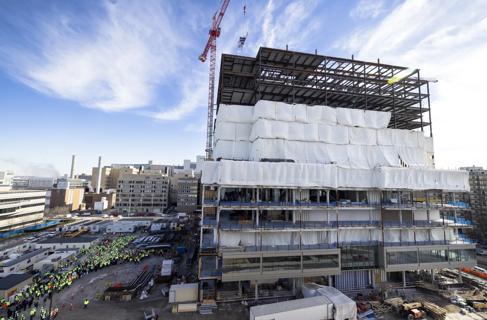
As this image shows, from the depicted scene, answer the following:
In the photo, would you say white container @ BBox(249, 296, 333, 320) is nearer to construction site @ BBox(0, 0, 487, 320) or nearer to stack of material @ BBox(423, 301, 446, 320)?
construction site @ BBox(0, 0, 487, 320)

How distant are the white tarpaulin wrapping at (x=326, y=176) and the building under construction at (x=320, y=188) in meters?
0.15

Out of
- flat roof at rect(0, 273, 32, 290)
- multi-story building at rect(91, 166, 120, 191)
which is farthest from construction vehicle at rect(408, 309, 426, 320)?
multi-story building at rect(91, 166, 120, 191)

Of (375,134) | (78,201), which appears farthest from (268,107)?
(78,201)

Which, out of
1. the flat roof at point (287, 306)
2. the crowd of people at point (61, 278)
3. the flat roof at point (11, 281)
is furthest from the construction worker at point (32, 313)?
the flat roof at point (287, 306)

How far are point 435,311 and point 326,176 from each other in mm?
19370

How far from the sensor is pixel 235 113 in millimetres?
41719

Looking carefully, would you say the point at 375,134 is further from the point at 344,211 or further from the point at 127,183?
the point at 127,183

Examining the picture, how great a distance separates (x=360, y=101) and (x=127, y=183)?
347ft

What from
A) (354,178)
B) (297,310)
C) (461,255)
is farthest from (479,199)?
(297,310)

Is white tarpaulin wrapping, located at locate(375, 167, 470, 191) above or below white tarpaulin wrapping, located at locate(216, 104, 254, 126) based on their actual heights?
below

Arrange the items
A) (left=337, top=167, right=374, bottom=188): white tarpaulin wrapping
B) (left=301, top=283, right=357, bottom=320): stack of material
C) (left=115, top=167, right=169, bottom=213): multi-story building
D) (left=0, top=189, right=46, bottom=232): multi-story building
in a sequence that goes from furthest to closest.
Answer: (left=115, top=167, right=169, bottom=213): multi-story building → (left=0, top=189, right=46, bottom=232): multi-story building → (left=337, top=167, right=374, bottom=188): white tarpaulin wrapping → (left=301, top=283, right=357, bottom=320): stack of material

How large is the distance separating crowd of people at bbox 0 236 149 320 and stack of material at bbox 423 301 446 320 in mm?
40336

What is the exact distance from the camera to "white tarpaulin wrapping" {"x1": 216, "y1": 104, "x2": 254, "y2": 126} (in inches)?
1629

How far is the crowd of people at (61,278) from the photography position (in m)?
27.2
